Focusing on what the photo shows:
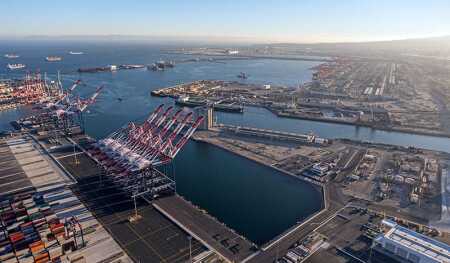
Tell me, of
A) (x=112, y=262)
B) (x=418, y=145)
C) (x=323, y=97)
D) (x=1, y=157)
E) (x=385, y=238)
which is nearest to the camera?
(x=112, y=262)

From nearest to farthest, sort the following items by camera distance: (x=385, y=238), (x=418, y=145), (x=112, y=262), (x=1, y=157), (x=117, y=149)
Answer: (x=112, y=262) < (x=385, y=238) < (x=117, y=149) < (x=1, y=157) < (x=418, y=145)

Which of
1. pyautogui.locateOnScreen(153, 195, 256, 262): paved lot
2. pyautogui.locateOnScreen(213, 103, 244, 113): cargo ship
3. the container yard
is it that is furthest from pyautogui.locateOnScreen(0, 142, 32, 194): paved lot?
pyautogui.locateOnScreen(213, 103, 244, 113): cargo ship

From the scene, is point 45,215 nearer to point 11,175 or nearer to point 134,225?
point 134,225

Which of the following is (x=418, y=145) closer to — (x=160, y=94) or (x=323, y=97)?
(x=323, y=97)

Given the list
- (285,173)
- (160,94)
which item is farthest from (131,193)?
(160,94)

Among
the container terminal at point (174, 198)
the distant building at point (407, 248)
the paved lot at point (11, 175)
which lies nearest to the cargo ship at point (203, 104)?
the container terminal at point (174, 198)

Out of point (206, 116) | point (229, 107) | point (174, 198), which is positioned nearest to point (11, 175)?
point (174, 198)
